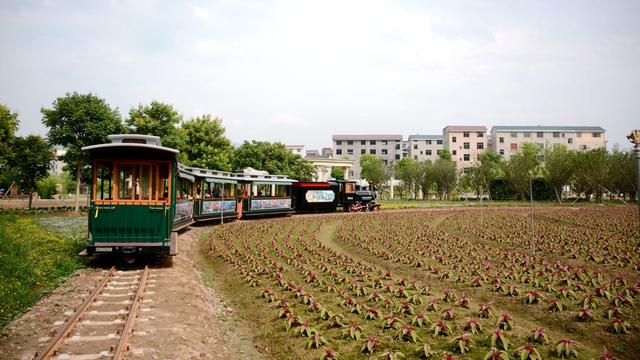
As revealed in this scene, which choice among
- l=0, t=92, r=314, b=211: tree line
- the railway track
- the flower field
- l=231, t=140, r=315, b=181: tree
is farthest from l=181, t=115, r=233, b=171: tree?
the railway track

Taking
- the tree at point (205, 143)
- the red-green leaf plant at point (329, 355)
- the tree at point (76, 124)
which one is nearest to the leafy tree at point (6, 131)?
the tree at point (76, 124)

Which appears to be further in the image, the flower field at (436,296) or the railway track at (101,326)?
the flower field at (436,296)

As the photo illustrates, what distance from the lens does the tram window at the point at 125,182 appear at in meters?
13.6

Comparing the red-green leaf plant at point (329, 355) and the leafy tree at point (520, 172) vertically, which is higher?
the leafy tree at point (520, 172)

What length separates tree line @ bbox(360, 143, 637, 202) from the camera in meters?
56.9

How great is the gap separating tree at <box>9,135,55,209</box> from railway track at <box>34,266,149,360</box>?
116 ft

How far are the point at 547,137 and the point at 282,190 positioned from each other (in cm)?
8078

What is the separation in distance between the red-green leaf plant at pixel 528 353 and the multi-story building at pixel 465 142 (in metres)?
99.3

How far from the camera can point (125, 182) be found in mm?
13688

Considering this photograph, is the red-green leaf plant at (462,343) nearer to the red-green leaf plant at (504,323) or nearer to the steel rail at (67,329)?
the red-green leaf plant at (504,323)

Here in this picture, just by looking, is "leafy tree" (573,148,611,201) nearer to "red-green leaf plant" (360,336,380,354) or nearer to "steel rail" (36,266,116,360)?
"red-green leaf plant" (360,336,380,354)

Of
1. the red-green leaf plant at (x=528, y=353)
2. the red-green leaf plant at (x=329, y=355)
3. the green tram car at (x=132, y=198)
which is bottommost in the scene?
the red-green leaf plant at (x=329, y=355)

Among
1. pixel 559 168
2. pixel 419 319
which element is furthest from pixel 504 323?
pixel 559 168

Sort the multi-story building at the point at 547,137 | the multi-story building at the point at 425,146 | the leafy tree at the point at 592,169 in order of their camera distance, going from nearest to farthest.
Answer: the leafy tree at the point at 592,169 → the multi-story building at the point at 547,137 → the multi-story building at the point at 425,146
